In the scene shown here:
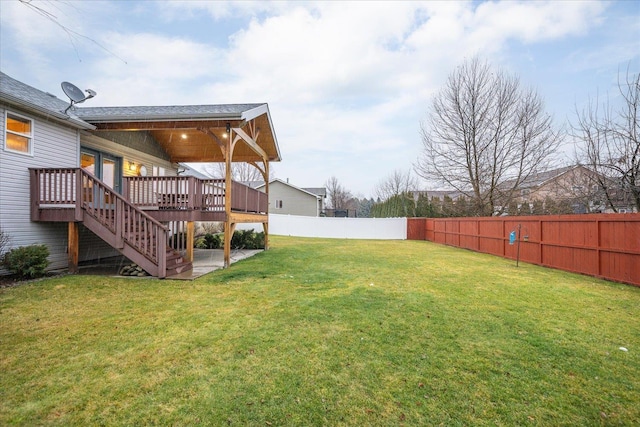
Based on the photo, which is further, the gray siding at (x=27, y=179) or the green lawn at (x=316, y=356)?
the gray siding at (x=27, y=179)

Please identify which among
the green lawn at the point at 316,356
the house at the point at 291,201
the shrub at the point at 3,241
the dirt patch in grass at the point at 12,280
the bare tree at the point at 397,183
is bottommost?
the green lawn at the point at 316,356

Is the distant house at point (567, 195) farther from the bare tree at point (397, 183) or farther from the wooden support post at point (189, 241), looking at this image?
the bare tree at point (397, 183)

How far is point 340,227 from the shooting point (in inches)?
849

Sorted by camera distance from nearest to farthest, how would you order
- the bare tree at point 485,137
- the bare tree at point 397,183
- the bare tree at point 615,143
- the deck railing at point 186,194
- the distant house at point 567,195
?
the deck railing at point 186,194 < the bare tree at point 615,143 < the distant house at point 567,195 < the bare tree at point 485,137 < the bare tree at point 397,183

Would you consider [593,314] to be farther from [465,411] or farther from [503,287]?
[465,411]

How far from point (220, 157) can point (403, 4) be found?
9724 millimetres

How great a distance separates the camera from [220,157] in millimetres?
12922

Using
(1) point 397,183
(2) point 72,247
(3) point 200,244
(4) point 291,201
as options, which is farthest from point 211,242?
(1) point 397,183

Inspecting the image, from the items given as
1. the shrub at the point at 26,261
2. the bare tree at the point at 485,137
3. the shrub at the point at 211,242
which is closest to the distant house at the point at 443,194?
the bare tree at the point at 485,137

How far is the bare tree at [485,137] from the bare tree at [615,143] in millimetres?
6111

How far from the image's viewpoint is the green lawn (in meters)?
2.12

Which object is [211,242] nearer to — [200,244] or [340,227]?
[200,244]

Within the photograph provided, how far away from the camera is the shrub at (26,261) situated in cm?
593

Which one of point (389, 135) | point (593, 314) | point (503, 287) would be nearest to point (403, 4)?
point (503, 287)
